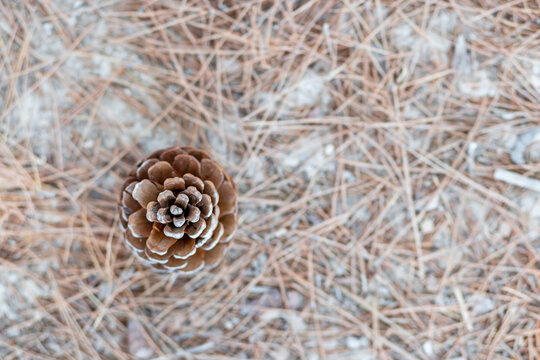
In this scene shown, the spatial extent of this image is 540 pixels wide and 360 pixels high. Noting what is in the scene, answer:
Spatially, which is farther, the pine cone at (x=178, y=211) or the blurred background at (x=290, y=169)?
the blurred background at (x=290, y=169)

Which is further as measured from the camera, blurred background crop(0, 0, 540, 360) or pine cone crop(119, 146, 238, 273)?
blurred background crop(0, 0, 540, 360)

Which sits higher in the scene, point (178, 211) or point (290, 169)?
point (178, 211)

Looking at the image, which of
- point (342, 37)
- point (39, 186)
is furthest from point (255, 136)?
point (39, 186)

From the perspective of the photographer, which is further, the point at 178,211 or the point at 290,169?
the point at 290,169

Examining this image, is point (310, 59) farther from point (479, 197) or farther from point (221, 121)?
point (479, 197)
